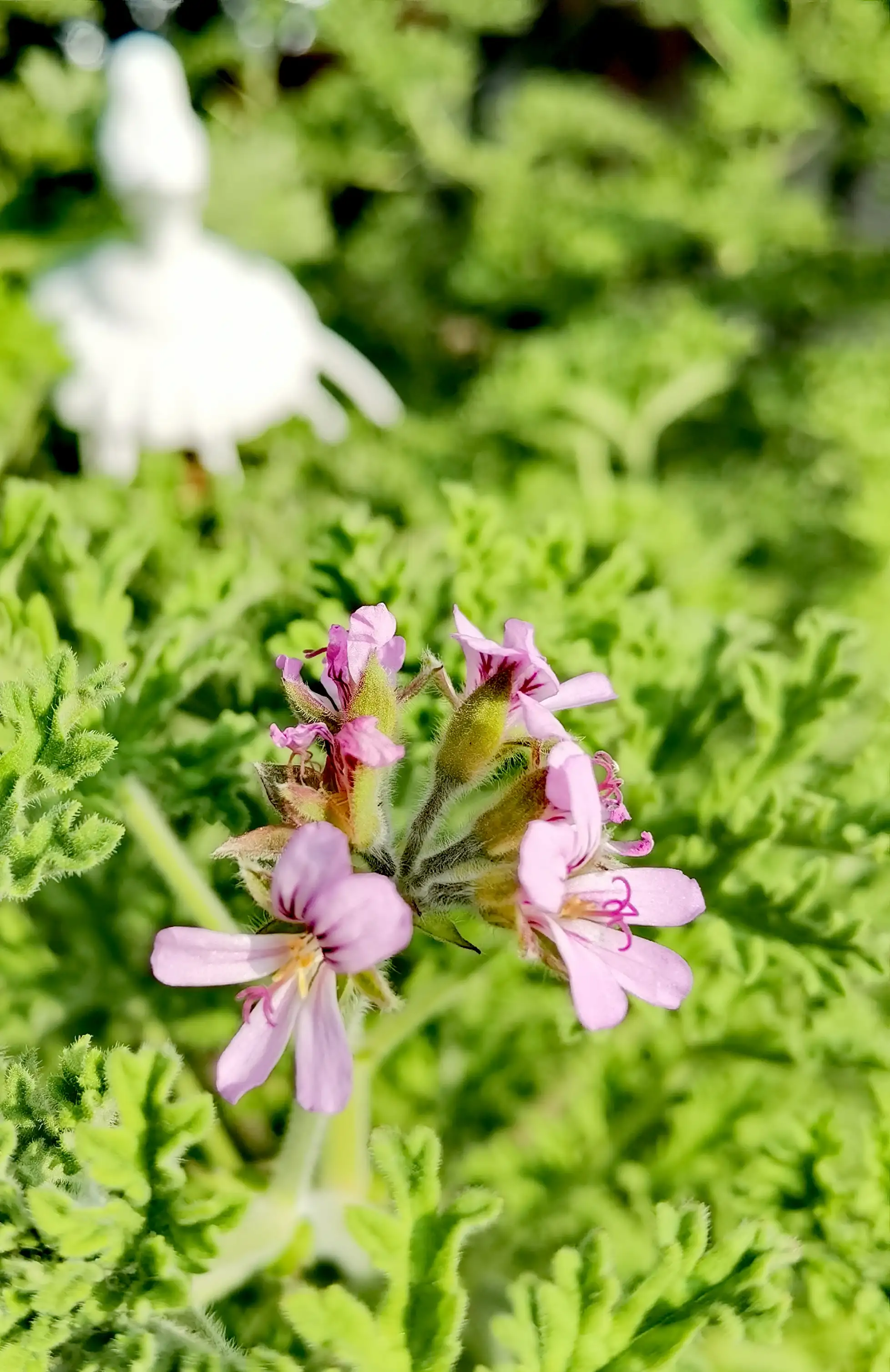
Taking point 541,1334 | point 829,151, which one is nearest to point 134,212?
point 541,1334

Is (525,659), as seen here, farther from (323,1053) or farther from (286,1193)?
(286,1193)

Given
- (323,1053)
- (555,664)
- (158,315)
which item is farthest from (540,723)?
(158,315)

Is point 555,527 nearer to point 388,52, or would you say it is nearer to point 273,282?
point 273,282

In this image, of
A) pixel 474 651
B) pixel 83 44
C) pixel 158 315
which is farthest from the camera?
pixel 83 44

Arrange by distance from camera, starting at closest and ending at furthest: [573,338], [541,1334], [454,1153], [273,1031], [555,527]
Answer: [273,1031] < [541,1334] < [555,527] < [454,1153] < [573,338]

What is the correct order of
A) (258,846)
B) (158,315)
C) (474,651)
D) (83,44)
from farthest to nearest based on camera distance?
1. (83,44)
2. (158,315)
3. (474,651)
4. (258,846)

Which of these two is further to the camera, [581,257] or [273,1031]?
[581,257]
